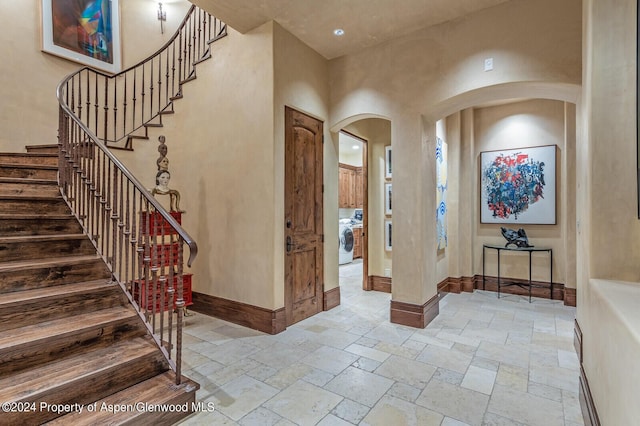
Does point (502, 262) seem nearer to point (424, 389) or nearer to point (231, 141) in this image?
point (424, 389)

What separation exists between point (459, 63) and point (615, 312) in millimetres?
2816

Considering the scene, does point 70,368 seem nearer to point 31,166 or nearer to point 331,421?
point 331,421

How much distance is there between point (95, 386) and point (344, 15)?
368 centimetres

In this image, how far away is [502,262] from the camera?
16.3 feet

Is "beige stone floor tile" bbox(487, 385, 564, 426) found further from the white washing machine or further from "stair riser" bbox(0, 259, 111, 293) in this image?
the white washing machine

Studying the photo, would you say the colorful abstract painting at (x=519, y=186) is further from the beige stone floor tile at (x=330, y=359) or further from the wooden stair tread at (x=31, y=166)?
the wooden stair tread at (x=31, y=166)

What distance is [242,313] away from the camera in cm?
364

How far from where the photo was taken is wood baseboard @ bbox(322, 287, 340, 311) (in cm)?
416

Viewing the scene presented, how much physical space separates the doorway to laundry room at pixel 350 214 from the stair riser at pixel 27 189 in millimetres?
4115

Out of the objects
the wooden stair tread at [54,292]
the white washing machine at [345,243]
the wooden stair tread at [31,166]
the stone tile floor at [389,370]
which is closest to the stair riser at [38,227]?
the wooden stair tread at [54,292]

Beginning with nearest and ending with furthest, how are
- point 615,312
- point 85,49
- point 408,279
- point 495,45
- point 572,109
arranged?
point 615,312, point 495,45, point 408,279, point 572,109, point 85,49

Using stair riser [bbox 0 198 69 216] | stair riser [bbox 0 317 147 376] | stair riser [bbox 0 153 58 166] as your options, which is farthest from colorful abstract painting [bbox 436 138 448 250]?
stair riser [bbox 0 153 58 166]

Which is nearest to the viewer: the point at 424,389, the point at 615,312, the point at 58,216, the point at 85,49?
the point at 615,312

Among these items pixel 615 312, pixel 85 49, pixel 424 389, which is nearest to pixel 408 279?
pixel 424 389
